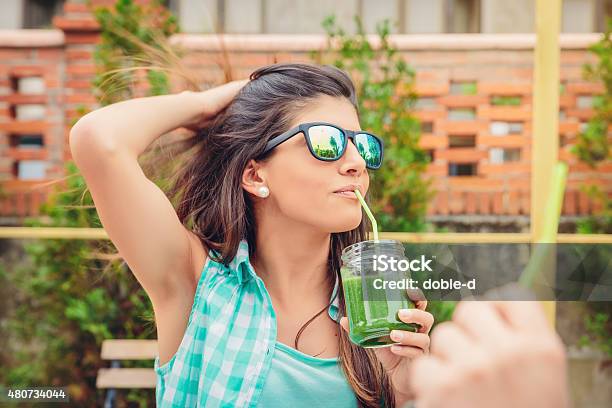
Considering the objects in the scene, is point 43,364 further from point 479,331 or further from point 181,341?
point 479,331

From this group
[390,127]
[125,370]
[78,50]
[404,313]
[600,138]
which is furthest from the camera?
[78,50]

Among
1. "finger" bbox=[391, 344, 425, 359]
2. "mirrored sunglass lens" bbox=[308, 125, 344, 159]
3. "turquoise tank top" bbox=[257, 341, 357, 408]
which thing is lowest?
"turquoise tank top" bbox=[257, 341, 357, 408]

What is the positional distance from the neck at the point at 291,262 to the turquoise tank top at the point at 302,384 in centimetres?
16

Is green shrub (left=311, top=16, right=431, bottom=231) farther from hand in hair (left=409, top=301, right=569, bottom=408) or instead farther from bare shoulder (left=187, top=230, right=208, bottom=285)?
hand in hair (left=409, top=301, right=569, bottom=408)

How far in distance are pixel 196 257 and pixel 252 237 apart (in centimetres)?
15

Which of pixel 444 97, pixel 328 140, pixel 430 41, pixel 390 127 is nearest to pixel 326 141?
pixel 328 140

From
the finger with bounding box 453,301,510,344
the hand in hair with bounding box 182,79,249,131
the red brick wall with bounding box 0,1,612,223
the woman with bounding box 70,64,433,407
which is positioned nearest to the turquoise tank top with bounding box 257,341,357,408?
the woman with bounding box 70,64,433,407

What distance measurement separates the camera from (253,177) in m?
1.62

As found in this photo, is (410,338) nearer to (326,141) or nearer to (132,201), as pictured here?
(326,141)

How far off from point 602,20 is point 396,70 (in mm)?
1583

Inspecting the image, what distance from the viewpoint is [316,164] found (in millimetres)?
1468

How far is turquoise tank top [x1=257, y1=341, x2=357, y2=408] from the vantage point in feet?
4.71

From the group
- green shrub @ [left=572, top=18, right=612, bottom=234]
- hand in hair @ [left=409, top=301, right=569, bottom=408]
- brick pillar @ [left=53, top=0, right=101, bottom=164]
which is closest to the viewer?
hand in hair @ [left=409, top=301, right=569, bottom=408]
